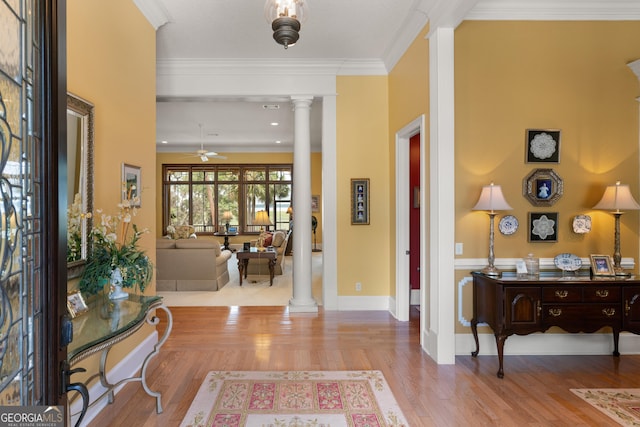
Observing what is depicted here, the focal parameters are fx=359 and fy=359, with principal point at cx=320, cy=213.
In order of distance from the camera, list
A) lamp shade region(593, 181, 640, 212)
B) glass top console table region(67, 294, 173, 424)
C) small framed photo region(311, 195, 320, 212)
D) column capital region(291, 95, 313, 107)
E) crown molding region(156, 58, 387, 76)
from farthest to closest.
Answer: small framed photo region(311, 195, 320, 212) → column capital region(291, 95, 313, 107) → crown molding region(156, 58, 387, 76) → lamp shade region(593, 181, 640, 212) → glass top console table region(67, 294, 173, 424)

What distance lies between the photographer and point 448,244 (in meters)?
3.22

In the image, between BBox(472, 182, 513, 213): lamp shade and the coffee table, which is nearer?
BBox(472, 182, 513, 213): lamp shade

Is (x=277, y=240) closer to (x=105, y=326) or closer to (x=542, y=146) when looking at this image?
(x=542, y=146)

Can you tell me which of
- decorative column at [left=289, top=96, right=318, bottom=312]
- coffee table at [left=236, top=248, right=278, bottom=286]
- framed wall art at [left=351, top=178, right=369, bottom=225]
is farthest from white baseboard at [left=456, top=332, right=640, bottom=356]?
coffee table at [left=236, top=248, right=278, bottom=286]

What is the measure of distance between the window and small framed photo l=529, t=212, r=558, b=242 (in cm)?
845

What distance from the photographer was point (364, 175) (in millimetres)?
4980

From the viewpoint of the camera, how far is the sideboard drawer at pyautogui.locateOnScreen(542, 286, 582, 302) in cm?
295

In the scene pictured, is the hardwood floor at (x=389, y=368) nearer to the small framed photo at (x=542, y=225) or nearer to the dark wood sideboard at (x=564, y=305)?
the dark wood sideboard at (x=564, y=305)

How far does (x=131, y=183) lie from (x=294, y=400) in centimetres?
220

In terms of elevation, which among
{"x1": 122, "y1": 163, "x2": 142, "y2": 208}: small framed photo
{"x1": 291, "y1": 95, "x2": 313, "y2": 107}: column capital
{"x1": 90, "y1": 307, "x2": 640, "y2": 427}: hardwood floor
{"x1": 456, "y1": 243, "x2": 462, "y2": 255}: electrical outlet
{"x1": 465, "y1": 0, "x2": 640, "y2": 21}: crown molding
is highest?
{"x1": 465, "y1": 0, "x2": 640, "y2": 21}: crown molding

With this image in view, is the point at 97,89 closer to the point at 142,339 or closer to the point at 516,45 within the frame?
the point at 142,339

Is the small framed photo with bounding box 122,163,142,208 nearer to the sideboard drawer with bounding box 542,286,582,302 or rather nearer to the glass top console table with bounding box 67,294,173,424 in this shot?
the glass top console table with bounding box 67,294,173,424

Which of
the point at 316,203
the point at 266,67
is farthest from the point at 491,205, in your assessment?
the point at 316,203

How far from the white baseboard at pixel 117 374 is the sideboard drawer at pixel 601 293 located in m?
3.55
